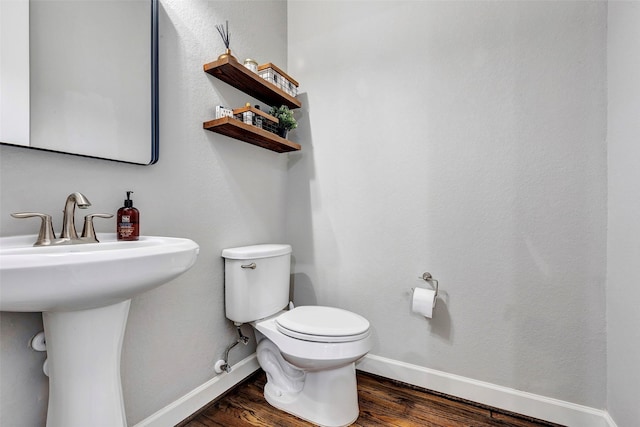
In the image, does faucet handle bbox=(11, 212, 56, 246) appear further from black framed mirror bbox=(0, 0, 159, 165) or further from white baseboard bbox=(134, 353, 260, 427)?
white baseboard bbox=(134, 353, 260, 427)

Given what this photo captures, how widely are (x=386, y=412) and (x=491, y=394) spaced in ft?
1.69

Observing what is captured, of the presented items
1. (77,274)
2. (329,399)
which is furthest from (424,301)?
(77,274)

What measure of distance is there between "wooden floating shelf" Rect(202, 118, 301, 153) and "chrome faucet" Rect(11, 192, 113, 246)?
627mm

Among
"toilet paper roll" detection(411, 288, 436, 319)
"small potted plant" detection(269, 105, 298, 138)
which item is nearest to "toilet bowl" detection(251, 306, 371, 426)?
"toilet paper roll" detection(411, 288, 436, 319)

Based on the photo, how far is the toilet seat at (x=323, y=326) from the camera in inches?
48.7

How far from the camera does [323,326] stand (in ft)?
4.26

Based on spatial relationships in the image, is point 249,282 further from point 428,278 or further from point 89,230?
point 428,278

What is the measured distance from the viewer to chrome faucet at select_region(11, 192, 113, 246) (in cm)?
85

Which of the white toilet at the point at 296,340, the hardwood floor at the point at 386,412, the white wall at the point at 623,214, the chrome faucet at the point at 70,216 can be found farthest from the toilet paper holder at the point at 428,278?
the chrome faucet at the point at 70,216

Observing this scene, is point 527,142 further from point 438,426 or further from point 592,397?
point 438,426

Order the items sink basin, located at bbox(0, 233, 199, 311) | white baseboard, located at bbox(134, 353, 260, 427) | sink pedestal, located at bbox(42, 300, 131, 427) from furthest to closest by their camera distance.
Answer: white baseboard, located at bbox(134, 353, 260, 427) → sink pedestal, located at bbox(42, 300, 131, 427) → sink basin, located at bbox(0, 233, 199, 311)

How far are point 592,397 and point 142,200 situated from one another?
2016 millimetres

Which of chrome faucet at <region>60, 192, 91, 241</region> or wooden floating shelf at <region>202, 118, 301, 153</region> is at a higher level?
wooden floating shelf at <region>202, 118, 301, 153</region>

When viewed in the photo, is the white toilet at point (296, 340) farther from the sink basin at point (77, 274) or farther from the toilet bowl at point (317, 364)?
the sink basin at point (77, 274)
